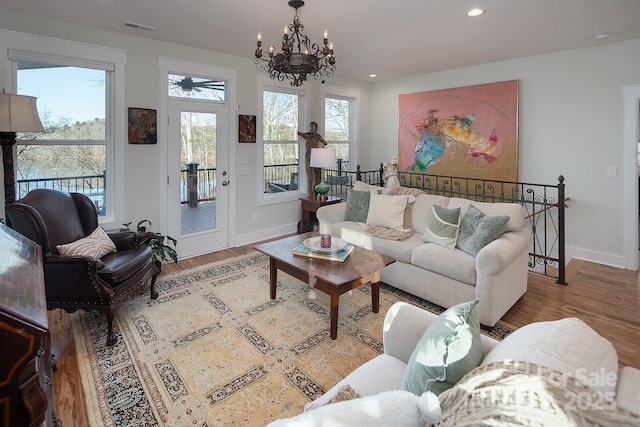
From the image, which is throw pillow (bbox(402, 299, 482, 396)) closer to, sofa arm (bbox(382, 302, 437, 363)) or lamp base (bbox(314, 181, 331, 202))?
sofa arm (bbox(382, 302, 437, 363))

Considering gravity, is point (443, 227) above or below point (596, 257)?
above

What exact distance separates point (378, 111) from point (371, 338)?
494 centimetres

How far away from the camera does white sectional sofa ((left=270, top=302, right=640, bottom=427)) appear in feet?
2.31

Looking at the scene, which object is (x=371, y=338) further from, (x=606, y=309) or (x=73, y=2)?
(x=73, y=2)

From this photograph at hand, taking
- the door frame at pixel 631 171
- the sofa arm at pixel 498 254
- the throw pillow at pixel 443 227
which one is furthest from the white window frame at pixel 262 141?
the door frame at pixel 631 171

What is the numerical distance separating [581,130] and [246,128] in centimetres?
431

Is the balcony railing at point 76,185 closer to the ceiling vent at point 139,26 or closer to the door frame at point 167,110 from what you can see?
the door frame at point 167,110

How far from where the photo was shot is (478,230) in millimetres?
3051

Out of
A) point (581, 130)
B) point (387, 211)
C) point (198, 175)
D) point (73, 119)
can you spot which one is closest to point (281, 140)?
point (198, 175)

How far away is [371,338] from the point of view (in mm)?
2605

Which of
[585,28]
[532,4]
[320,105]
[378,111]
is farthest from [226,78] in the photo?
[585,28]

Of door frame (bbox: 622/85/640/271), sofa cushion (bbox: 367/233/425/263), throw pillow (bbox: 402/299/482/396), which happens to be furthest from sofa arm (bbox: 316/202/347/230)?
door frame (bbox: 622/85/640/271)

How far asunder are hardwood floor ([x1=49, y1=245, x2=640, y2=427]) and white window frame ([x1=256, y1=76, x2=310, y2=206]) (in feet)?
4.46

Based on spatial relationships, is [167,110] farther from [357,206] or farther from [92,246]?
[357,206]
